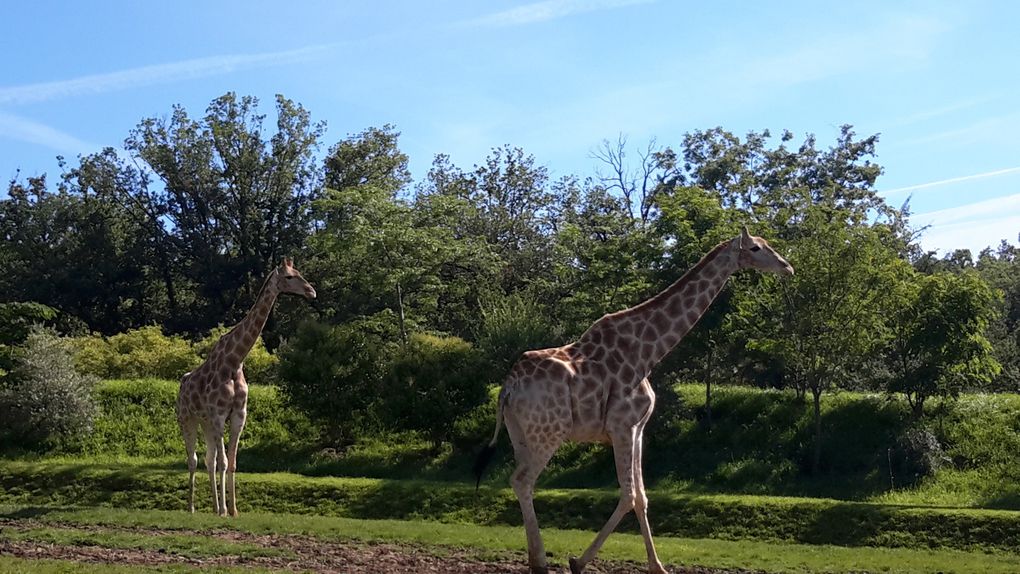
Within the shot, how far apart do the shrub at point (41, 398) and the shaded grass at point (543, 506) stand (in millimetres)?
4736

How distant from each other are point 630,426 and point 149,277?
157ft

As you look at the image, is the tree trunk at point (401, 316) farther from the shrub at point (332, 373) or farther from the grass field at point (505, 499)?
the grass field at point (505, 499)

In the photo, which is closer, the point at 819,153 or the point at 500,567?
the point at 500,567

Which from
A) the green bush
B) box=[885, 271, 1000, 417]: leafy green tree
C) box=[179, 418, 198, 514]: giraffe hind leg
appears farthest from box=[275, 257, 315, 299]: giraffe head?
the green bush

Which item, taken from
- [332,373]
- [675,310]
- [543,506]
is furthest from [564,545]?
[332,373]

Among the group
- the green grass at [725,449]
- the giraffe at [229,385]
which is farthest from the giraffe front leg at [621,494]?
the green grass at [725,449]

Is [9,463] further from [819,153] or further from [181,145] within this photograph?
[819,153]

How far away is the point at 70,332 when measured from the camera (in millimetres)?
52000

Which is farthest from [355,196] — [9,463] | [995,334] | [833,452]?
[995,334]

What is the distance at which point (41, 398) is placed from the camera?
98.5ft

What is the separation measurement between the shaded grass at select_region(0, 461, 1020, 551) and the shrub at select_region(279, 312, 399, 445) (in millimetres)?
4755

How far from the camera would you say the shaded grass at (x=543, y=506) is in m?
20.1

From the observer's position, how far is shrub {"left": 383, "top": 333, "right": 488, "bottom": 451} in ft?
95.6

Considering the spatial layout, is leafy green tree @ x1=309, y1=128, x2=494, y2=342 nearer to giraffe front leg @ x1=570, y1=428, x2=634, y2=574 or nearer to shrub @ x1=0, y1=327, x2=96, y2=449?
shrub @ x1=0, y1=327, x2=96, y2=449
